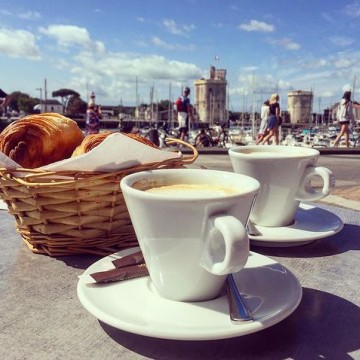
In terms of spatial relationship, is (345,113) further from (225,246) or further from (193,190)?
(225,246)

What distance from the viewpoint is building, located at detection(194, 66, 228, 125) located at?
209ft

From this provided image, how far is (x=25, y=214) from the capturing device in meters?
0.84

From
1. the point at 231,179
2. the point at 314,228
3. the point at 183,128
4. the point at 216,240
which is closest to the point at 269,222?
the point at 314,228

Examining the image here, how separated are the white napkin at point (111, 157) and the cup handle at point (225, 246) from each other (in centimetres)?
33

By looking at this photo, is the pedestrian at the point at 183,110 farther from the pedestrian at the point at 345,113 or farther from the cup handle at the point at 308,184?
the cup handle at the point at 308,184

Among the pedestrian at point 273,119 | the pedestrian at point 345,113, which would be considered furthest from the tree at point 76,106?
the pedestrian at point 345,113

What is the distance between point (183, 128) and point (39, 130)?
7091mm

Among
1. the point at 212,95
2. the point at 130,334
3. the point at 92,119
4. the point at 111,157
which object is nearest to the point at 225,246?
the point at 130,334

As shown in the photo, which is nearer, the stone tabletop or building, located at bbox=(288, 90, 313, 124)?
the stone tabletop

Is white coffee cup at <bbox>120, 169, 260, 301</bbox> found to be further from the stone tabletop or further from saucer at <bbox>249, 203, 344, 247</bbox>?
saucer at <bbox>249, 203, 344, 247</bbox>

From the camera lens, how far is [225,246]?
0.50 metres

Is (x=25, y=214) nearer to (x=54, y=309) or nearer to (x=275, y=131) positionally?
(x=54, y=309)

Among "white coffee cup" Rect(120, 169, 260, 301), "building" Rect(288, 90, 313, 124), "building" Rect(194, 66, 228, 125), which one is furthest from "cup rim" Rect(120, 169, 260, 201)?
"building" Rect(288, 90, 313, 124)

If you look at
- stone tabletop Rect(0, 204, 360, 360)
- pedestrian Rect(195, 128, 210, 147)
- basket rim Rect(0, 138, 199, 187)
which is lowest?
pedestrian Rect(195, 128, 210, 147)
